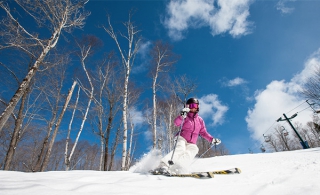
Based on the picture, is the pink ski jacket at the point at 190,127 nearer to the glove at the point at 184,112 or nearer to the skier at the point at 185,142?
the skier at the point at 185,142

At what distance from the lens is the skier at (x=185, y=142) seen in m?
2.90

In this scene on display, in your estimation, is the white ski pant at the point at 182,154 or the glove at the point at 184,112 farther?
the glove at the point at 184,112

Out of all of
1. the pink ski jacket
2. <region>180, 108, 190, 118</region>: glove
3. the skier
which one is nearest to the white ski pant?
the skier

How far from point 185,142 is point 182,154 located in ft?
1.27

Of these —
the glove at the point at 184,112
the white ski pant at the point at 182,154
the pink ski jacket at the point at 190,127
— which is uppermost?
the glove at the point at 184,112

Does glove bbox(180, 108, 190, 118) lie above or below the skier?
above

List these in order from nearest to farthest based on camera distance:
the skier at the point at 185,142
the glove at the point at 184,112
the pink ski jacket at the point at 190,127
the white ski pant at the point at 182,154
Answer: the skier at the point at 185,142 → the white ski pant at the point at 182,154 → the glove at the point at 184,112 → the pink ski jacket at the point at 190,127

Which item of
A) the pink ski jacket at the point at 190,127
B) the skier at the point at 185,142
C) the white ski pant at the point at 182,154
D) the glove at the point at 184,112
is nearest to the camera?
the skier at the point at 185,142

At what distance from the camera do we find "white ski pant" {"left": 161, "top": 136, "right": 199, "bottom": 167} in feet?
9.89

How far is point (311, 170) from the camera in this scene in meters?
1.84

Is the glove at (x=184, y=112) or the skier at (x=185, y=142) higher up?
the glove at (x=184, y=112)

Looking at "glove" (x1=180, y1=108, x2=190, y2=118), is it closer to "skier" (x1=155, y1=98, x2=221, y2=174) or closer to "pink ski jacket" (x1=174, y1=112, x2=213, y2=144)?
"skier" (x1=155, y1=98, x2=221, y2=174)

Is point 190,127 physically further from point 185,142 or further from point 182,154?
point 182,154

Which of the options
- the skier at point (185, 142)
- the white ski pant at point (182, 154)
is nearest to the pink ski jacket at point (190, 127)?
the skier at point (185, 142)
